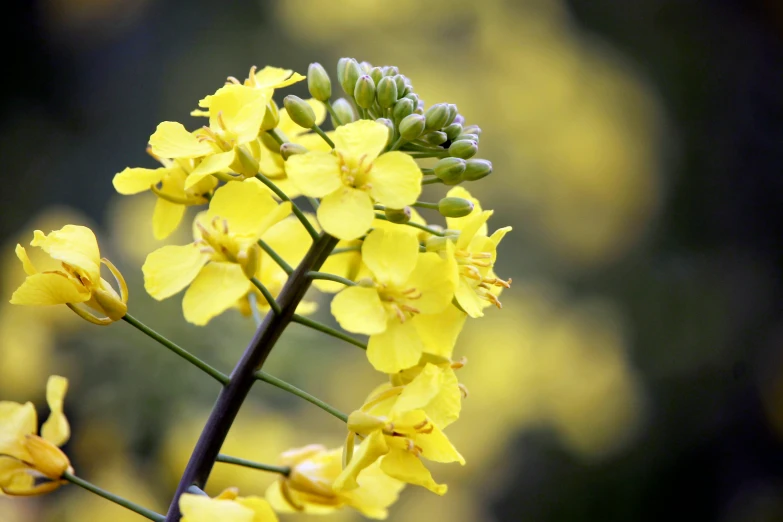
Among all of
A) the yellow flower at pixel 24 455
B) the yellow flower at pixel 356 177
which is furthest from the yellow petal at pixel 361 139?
the yellow flower at pixel 24 455

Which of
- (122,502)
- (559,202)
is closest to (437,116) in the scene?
(122,502)

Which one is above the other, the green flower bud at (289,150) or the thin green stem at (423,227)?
the green flower bud at (289,150)

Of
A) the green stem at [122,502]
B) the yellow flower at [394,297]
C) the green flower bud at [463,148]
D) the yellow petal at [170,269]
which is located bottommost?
the green stem at [122,502]

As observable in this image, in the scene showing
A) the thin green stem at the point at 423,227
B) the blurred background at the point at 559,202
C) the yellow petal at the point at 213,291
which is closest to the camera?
the yellow petal at the point at 213,291

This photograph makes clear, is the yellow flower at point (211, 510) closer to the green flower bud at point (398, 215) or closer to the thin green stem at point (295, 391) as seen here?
the thin green stem at point (295, 391)

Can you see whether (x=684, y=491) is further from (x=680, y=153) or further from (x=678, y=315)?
(x=680, y=153)
